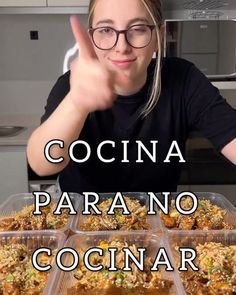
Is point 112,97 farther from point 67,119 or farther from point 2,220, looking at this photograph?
point 2,220

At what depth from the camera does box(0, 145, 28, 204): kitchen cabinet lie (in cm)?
209

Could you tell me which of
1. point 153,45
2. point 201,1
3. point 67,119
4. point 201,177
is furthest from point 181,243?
point 201,1

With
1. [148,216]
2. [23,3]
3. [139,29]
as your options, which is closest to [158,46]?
[139,29]

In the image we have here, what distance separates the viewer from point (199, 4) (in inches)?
88.4

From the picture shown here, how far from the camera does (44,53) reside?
2.55 metres

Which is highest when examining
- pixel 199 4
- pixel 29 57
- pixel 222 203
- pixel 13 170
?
pixel 199 4

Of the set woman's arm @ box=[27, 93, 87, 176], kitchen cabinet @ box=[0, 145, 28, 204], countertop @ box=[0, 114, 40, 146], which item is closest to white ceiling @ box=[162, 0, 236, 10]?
countertop @ box=[0, 114, 40, 146]

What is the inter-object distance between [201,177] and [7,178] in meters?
1.02

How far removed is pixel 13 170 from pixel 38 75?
74cm

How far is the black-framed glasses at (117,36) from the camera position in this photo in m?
0.94

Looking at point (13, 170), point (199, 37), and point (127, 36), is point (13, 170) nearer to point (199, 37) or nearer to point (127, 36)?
point (199, 37)

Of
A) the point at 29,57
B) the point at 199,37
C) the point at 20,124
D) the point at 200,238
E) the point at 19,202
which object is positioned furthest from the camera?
the point at 29,57

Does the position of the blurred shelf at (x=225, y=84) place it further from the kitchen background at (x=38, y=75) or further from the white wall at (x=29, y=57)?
the white wall at (x=29, y=57)

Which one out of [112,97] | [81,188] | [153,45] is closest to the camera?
[112,97]
